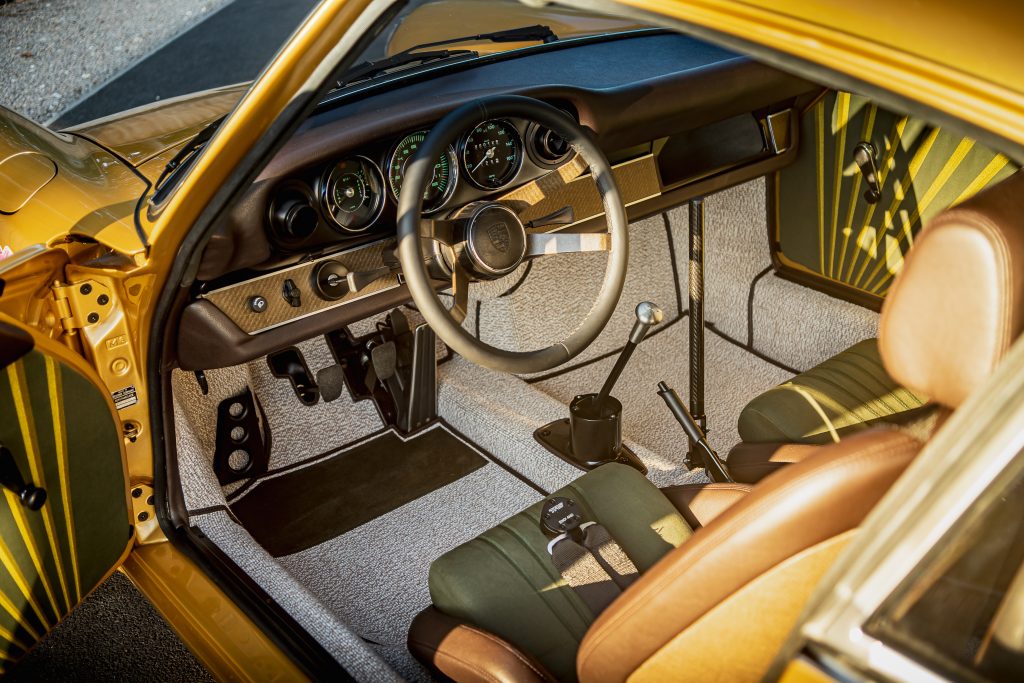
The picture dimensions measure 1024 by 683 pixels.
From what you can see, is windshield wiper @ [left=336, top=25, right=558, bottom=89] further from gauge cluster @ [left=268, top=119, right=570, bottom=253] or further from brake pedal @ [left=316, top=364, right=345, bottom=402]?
brake pedal @ [left=316, top=364, right=345, bottom=402]

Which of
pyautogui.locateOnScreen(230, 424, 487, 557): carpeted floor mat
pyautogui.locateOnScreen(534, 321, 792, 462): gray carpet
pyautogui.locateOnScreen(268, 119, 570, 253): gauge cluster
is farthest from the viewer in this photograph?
pyautogui.locateOnScreen(534, 321, 792, 462): gray carpet

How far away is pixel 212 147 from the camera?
1.34m

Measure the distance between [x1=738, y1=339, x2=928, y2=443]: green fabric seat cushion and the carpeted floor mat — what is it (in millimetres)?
911

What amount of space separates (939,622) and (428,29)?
221 centimetres

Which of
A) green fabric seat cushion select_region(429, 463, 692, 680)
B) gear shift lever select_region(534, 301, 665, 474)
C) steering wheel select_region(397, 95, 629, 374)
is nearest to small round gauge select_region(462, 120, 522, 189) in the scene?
steering wheel select_region(397, 95, 629, 374)

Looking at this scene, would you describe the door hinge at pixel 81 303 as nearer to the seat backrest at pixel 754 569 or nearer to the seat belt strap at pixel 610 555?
the seat belt strap at pixel 610 555

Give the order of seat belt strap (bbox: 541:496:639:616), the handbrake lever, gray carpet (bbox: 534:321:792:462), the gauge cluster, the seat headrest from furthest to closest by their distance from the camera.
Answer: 1. gray carpet (bbox: 534:321:792:462)
2. the handbrake lever
3. the gauge cluster
4. seat belt strap (bbox: 541:496:639:616)
5. the seat headrest

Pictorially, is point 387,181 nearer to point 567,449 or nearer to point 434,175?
point 434,175

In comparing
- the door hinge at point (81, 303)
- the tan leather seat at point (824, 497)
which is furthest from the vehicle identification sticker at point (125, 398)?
the tan leather seat at point (824, 497)

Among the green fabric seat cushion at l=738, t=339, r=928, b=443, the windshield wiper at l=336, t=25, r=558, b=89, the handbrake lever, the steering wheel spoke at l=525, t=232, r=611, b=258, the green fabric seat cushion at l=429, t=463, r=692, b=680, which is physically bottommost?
the handbrake lever

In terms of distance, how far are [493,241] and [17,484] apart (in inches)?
38.9

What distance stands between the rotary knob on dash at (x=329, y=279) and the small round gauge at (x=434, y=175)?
0.21m

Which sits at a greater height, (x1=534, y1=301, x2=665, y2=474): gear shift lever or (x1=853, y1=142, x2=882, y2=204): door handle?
(x1=853, y1=142, x2=882, y2=204): door handle

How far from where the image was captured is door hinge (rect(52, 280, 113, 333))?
5.03 feet
